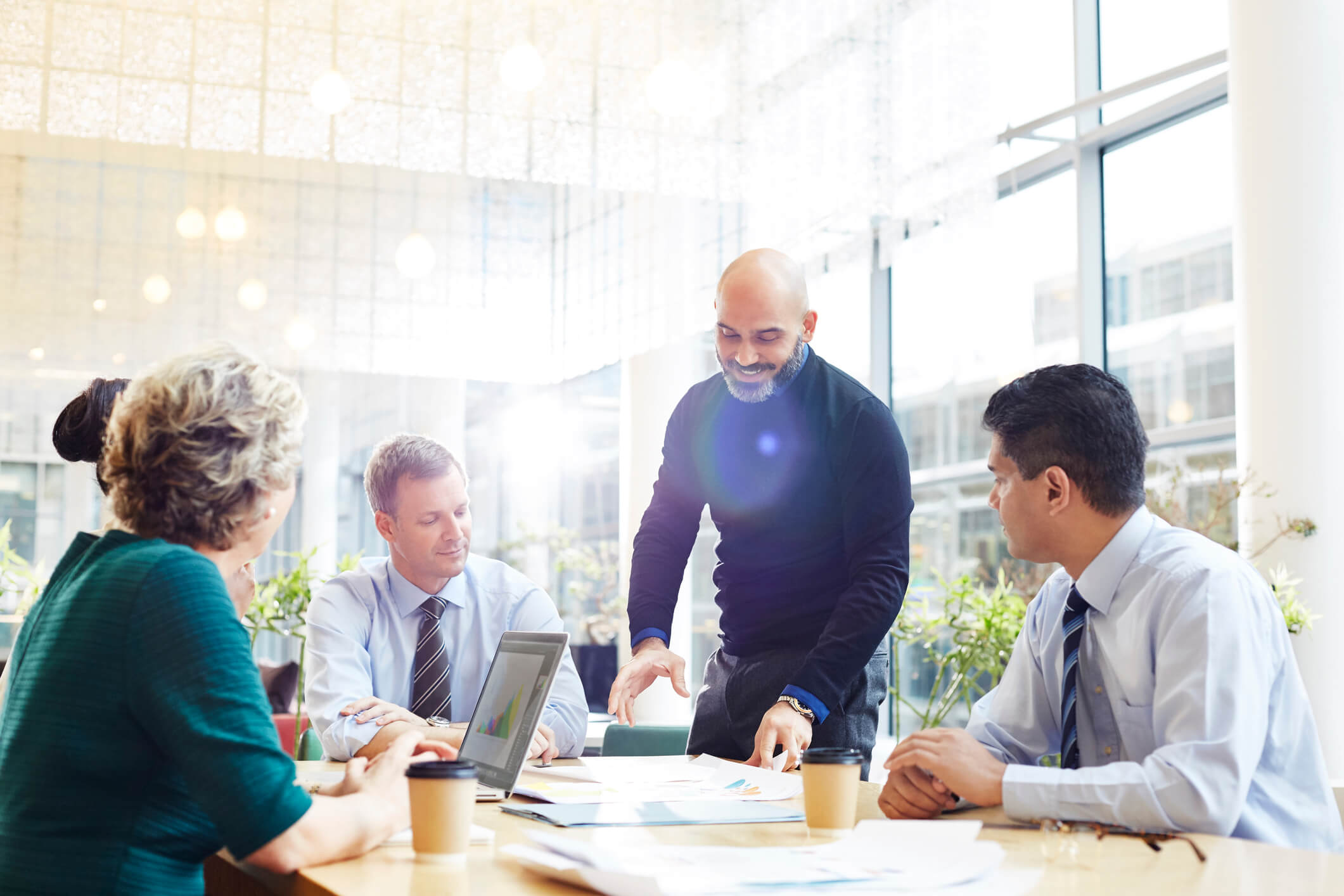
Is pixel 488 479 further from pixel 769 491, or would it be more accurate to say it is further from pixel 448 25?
pixel 769 491

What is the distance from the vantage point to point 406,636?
2.36m

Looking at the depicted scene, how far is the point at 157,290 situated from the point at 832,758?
523 cm

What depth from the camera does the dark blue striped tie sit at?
160cm

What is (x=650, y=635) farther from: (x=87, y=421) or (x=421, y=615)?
(x=87, y=421)

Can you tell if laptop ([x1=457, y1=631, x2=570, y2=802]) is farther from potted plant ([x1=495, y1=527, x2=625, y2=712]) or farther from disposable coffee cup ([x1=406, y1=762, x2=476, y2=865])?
potted plant ([x1=495, y1=527, x2=625, y2=712])

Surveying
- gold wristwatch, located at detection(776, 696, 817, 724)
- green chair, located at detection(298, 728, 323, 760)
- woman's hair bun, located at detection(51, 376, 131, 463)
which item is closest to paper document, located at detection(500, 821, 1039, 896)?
gold wristwatch, located at detection(776, 696, 817, 724)

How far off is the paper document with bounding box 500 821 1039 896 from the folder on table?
187 millimetres

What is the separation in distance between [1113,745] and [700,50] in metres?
3.63

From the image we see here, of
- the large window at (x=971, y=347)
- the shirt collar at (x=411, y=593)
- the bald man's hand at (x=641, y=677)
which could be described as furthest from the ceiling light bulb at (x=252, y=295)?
the bald man's hand at (x=641, y=677)

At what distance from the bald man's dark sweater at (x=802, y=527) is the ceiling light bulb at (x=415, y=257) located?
3624 mm

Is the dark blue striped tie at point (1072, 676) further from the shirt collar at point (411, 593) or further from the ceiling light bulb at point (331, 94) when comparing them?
the ceiling light bulb at point (331, 94)

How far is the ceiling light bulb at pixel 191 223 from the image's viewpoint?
18.5 ft

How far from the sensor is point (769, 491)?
2393 millimetres

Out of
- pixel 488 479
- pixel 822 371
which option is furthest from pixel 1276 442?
pixel 488 479
